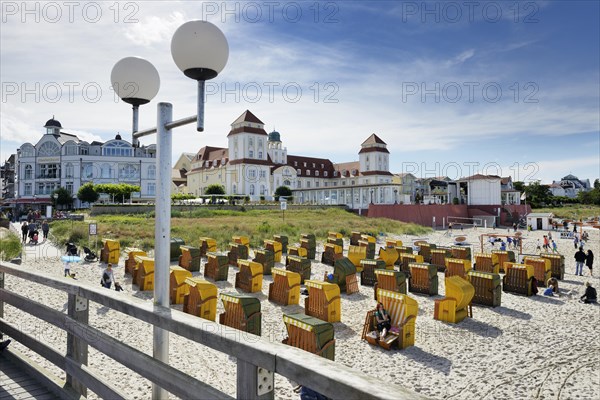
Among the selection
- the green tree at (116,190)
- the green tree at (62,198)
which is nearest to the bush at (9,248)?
the green tree at (116,190)

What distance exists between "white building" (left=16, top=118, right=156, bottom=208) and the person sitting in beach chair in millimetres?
57804

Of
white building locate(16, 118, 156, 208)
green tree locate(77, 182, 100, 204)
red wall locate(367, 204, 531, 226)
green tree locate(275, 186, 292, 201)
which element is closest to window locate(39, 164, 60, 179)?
white building locate(16, 118, 156, 208)

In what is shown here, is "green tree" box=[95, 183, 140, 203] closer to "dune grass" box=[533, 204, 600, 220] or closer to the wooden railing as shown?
the wooden railing

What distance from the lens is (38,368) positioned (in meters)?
4.09

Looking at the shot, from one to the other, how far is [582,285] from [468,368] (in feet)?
47.2

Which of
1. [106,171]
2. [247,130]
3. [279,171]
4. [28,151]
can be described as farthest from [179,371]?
[279,171]

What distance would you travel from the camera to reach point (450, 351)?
34.8 feet

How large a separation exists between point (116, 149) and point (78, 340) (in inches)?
2705

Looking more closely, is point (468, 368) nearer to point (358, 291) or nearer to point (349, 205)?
point (358, 291)

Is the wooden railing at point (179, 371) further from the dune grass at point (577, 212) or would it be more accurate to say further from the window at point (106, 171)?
the dune grass at point (577, 212)

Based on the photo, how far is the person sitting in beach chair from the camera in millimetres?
10982

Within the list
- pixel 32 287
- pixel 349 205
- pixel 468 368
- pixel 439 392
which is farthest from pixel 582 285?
pixel 349 205

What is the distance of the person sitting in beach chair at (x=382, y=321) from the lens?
36.0ft

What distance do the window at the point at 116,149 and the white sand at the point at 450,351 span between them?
2121 inches
